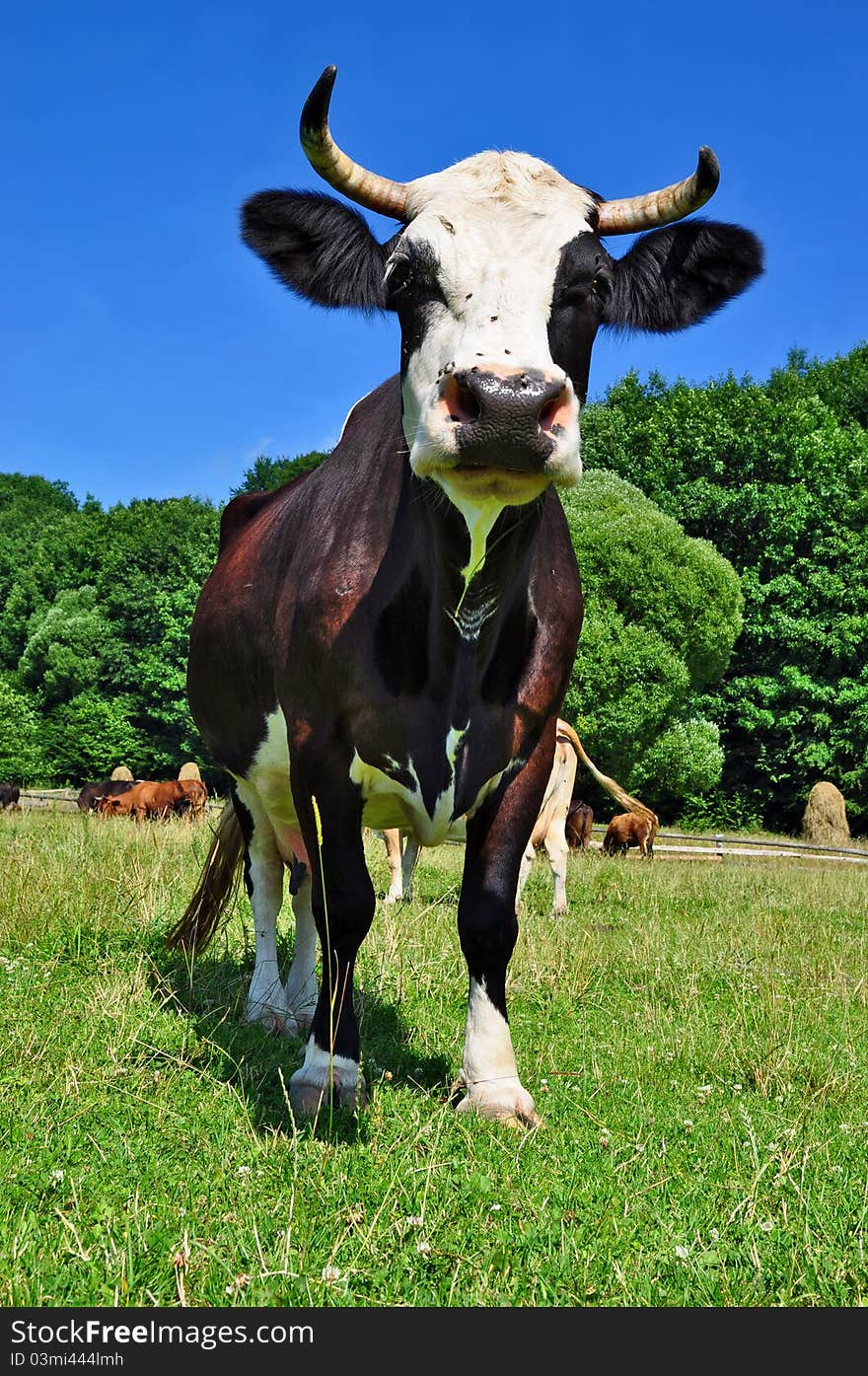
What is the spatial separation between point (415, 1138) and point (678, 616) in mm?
25352

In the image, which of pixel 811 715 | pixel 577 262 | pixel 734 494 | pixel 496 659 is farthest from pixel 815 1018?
pixel 734 494

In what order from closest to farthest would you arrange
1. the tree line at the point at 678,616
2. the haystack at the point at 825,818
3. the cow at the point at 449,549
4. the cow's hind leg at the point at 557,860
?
1. the cow at the point at 449,549
2. the cow's hind leg at the point at 557,860
3. the tree line at the point at 678,616
4. the haystack at the point at 825,818

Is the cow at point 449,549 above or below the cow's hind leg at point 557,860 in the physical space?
above

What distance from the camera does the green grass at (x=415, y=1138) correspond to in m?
2.59

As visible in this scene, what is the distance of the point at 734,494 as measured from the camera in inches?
1292

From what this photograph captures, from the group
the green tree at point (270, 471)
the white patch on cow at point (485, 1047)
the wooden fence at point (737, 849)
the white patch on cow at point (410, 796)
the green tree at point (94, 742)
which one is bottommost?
the white patch on cow at point (485, 1047)

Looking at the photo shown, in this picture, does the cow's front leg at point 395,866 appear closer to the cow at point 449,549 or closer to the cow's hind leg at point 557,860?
the cow's hind leg at point 557,860

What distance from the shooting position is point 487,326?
117 inches

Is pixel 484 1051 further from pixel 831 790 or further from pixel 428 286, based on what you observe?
pixel 831 790

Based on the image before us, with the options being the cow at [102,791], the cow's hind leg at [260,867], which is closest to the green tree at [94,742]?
the cow at [102,791]

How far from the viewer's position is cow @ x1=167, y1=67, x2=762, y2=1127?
322 cm

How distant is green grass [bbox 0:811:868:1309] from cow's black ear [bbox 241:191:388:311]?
2.86m

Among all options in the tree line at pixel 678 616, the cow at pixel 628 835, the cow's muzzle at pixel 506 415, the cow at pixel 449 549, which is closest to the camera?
the cow's muzzle at pixel 506 415

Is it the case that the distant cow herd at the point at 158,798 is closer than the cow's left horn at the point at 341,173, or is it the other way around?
the cow's left horn at the point at 341,173
